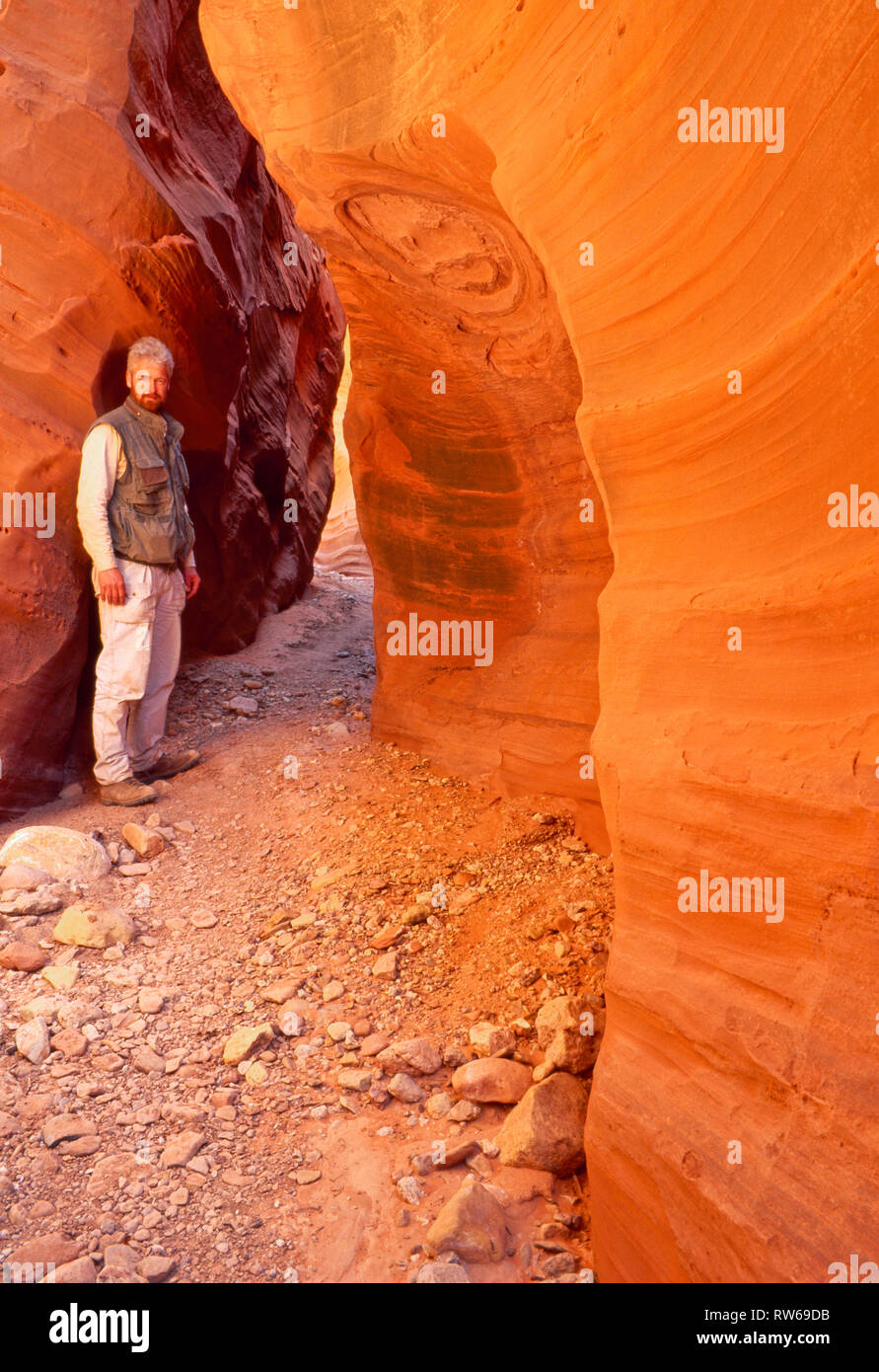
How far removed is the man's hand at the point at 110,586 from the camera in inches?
186

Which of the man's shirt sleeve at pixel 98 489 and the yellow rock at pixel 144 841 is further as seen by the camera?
the man's shirt sleeve at pixel 98 489

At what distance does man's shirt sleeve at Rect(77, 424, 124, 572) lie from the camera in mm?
4684

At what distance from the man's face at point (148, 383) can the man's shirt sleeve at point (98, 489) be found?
273mm

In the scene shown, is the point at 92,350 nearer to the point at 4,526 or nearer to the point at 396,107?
the point at 4,526

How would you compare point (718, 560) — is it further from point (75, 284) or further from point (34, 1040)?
point (75, 284)

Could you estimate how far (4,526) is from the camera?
4.64 meters

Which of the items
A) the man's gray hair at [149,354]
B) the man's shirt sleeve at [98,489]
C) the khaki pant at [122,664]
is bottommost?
the khaki pant at [122,664]

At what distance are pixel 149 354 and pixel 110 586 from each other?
1.14 meters

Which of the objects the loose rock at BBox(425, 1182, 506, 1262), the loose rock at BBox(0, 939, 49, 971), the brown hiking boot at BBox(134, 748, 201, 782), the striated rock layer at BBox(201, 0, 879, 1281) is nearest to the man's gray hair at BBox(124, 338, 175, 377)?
the brown hiking boot at BBox(134, 748, 201, 782)

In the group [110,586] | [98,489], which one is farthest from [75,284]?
[110,586]

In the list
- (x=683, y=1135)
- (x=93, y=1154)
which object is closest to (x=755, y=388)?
(x=683, y=1135)

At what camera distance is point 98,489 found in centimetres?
468

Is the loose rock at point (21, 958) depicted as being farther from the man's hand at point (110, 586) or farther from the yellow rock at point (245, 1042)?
the man's hand at point (110, 586)

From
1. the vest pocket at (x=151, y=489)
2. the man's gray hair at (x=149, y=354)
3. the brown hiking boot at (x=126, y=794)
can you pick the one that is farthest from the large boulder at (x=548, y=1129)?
the man's gray hair at (x=149, y=354)
